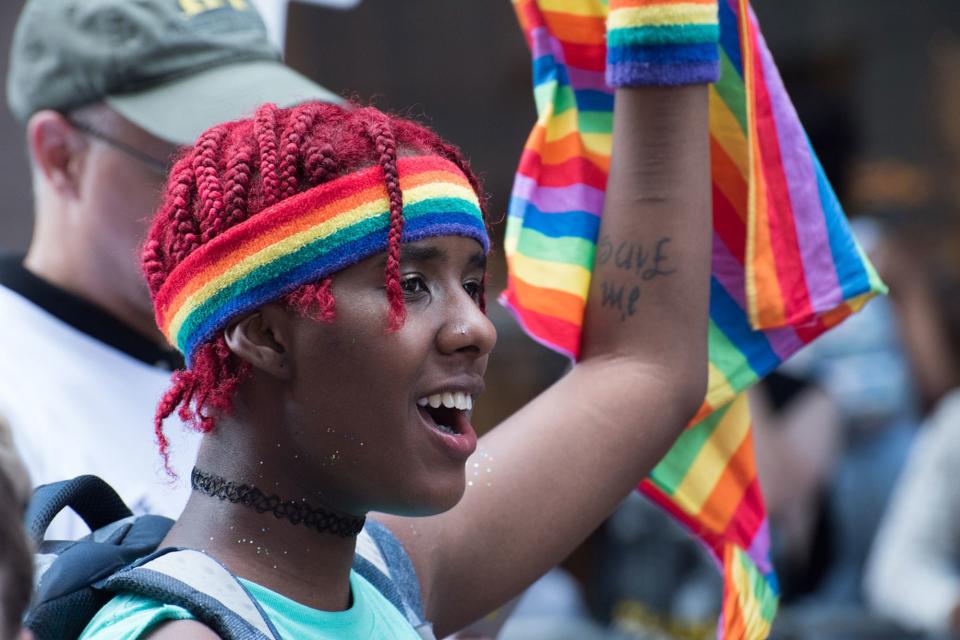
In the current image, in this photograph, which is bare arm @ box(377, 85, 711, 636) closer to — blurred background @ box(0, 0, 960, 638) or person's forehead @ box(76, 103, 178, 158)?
blurred background @ box(0, 0, 960, 638)

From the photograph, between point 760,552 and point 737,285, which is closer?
point 737,285

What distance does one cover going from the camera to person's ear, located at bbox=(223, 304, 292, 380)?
71.7 inches

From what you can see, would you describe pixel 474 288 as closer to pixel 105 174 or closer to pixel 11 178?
pixel 105 174

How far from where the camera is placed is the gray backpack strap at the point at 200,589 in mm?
1658

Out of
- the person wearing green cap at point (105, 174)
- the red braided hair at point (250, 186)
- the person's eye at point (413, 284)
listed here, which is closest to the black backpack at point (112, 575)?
the red braided hair at point (250, 186)

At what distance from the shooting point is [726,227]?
2.54m

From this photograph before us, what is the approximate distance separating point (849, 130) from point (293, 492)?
6495mm

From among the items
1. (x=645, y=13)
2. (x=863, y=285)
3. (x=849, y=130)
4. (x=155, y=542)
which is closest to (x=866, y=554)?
(x=849, y=130)

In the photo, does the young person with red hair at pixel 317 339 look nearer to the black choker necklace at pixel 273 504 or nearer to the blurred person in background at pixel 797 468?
the black choker necklace at pixel 273 504

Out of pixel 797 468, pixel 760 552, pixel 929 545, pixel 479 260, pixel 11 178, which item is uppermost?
pixel 479 260

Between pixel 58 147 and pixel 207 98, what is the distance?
1.11 ft

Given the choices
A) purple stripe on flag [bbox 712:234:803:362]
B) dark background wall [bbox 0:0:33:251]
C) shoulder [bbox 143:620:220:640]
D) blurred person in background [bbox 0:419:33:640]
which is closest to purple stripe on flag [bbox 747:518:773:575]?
purple stripe on flag [bbox 712:234:803:362]

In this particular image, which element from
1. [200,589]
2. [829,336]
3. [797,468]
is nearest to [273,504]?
[200,589]

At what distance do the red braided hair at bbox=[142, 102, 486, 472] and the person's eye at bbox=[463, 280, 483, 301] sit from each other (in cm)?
16
